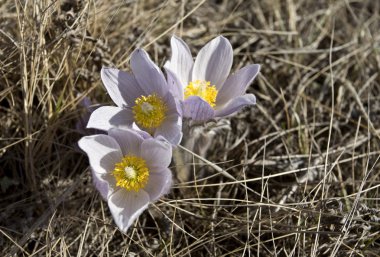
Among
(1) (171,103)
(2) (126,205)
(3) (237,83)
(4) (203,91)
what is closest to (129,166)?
(2) (126,205)

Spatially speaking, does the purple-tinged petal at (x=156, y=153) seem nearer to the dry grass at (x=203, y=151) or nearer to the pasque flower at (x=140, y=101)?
the pasque flower at (x=140, y=101)

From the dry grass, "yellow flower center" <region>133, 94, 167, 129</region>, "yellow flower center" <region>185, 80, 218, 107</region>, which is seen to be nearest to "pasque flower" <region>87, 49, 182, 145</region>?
"yellow flower center" <region>133, 94, 167, 129</region>

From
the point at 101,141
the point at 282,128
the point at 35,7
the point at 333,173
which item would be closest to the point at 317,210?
the point at 333,173

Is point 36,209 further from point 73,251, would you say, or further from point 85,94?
point 85,94

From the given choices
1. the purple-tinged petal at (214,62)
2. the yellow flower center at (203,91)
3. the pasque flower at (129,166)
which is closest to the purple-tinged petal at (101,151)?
the pasque flower at (129,166)

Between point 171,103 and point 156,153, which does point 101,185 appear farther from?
A: point 171,103

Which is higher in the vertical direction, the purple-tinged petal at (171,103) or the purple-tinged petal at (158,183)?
the purple-tinged petal at (171,103)

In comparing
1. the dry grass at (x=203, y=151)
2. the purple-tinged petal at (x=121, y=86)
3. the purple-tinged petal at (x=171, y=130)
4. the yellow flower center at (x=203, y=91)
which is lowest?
the dry grass at (x=203, y=151)

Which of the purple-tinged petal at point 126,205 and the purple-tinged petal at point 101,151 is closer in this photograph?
the purple-tinged petal at point 126,205
